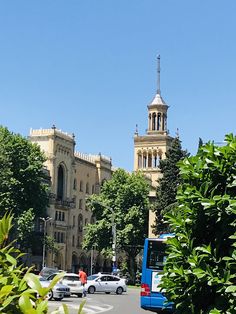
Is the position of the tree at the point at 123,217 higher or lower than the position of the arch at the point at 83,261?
higher

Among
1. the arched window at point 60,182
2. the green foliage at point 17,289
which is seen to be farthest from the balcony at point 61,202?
the green foliage at point 17,289

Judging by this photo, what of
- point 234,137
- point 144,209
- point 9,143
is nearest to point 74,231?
point 144,209

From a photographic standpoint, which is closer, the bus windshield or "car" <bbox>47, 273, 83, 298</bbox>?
the bus windshield

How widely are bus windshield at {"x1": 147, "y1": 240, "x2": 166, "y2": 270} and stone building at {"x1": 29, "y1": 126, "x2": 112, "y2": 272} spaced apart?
59519mm

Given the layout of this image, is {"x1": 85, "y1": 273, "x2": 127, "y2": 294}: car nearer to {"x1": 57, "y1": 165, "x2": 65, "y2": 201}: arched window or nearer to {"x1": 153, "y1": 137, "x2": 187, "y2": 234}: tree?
{"x1": 153, "y1": 137, "x2": 187, "y2": 234}: tree

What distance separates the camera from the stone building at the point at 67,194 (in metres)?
86.2

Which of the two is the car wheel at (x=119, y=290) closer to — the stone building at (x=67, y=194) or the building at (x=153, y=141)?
the stone building at (x=67, y=194)

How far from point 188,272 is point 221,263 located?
0.36 m

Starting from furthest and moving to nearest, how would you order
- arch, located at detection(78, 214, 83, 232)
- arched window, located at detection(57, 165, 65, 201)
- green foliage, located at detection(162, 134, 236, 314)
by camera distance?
arch, located at detection(78, 214, 83, 232)
arched window, located at detection(57, 165, 65, 201)
green foliage, located at detection(162, 134, 236, 314)

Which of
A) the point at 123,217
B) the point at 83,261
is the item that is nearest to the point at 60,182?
the point at 83,261

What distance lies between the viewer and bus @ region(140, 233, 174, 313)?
73.7 feet

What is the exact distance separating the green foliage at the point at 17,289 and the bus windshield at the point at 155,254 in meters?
20.7

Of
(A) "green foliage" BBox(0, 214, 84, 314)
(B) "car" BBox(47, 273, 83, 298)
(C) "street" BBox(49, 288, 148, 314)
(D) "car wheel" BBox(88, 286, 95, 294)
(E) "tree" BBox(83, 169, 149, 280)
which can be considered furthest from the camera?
(E) "tree" BBox(83, 169, 149, 280)

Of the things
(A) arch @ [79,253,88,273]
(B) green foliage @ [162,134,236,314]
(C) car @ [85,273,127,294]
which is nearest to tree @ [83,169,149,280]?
(A) arch @ [79,253,88,273]
